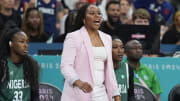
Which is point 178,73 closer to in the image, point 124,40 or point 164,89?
point 164,89

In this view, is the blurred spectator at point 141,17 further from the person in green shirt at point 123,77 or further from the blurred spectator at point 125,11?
the person in green shirt at point 123,77

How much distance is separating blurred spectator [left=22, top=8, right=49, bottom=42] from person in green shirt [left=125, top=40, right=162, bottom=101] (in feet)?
8.63

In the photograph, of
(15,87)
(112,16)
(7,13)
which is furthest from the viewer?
(112,16)

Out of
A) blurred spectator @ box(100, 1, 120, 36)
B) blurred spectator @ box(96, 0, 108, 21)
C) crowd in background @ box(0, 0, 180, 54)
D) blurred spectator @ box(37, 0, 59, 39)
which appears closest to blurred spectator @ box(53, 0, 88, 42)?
crowd in background @ box(0, 0, 180, 54)

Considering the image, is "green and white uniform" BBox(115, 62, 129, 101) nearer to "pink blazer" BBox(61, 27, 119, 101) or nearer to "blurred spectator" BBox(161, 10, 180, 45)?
"pink blazer" BBox(61, 27, 119, 101)

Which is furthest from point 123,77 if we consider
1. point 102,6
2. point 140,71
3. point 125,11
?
point 125,11

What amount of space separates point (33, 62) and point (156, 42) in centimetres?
316

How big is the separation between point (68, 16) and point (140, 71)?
3.07 meters

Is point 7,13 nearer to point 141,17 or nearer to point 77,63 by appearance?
point 141,17

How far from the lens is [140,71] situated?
8625 millimetres

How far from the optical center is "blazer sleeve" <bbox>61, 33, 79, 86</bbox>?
568 centimetres

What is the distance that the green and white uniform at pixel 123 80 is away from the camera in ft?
24.2

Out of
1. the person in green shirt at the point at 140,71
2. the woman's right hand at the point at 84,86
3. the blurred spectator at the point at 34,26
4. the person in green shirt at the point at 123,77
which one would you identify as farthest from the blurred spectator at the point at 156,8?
the woman's right hand at the point at 84,86

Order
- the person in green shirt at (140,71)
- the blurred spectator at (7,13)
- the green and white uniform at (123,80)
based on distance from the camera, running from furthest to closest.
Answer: the blurred spectator at (7,13) → the person in green shirt at (140,71) → the green and white uniform at (123,80)
